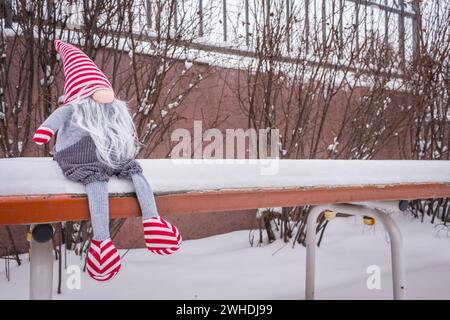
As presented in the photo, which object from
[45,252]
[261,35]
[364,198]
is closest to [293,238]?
[261,35]

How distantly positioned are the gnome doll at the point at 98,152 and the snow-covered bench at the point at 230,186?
31 mm

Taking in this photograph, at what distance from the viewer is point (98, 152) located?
1.02m

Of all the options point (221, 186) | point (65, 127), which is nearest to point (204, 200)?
point (221, 186)

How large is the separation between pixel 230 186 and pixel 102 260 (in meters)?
0.36

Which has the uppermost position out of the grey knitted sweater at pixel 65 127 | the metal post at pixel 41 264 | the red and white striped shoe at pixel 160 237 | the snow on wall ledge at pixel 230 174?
the grey knitted sweater at pixel 65 127

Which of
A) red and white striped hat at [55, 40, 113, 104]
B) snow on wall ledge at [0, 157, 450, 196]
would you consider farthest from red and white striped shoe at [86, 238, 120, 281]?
red and white striped hat at [55, 40, 113, 104]

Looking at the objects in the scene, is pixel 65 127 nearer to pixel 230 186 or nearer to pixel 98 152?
pixel 98 152

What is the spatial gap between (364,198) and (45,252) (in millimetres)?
947

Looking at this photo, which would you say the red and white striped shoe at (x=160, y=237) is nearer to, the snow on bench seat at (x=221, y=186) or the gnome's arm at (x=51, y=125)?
the snow on bench seat at (x=221, y=186)

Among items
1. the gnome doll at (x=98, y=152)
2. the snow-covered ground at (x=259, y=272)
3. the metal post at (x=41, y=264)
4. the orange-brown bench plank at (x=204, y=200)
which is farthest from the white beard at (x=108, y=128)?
the snow-covered ground at (x=259, y=272)

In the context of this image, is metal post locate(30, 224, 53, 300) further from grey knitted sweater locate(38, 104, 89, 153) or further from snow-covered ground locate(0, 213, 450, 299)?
snow-covered ground locate(0, 213, 450, 299)

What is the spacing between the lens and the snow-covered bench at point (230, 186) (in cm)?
83

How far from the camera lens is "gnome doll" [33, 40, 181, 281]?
3.07 feet

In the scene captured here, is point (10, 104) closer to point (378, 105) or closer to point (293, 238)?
point (293, 238)
